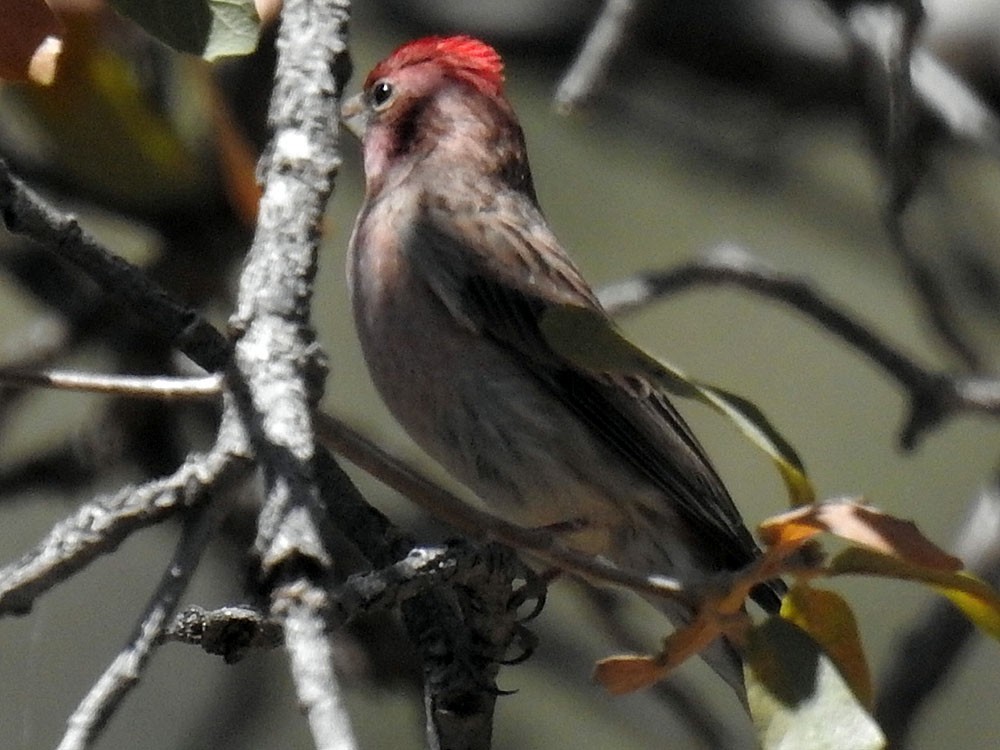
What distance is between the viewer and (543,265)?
4590 mm

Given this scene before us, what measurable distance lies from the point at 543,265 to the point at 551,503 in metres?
0.69

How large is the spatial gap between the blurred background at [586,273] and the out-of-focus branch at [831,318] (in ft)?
1.85

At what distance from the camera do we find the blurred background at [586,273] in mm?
4473

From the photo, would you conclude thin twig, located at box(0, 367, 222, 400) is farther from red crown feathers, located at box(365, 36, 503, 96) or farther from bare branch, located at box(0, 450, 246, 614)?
red crown feathers, located at box(365, 36, 503, 96)

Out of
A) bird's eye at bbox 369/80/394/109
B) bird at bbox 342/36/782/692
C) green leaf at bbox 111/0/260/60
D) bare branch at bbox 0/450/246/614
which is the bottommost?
bird at bbox 342/36/782/692

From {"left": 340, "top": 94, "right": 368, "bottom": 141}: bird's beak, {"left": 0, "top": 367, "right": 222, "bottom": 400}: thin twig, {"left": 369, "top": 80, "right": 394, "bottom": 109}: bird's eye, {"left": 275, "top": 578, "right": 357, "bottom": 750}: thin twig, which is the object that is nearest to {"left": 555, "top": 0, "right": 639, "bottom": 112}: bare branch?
{"left": 369, "top": 80, "right": 394, "bottom": 109}: bird's eye

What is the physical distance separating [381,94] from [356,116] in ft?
0.42

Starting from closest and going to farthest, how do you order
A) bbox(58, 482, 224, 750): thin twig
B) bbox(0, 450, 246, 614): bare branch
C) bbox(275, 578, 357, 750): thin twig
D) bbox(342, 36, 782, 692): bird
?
bbox(275, 578, 357, 750): thin twig, bbox(58, 482, 224, 750): thin twig, bbox(0, 450, 246, 614): bare branch, bbox(342, 36, 782, 692): bird

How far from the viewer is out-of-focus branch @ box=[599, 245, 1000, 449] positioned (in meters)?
4.22

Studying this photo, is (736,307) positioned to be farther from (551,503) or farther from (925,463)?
(551,503)

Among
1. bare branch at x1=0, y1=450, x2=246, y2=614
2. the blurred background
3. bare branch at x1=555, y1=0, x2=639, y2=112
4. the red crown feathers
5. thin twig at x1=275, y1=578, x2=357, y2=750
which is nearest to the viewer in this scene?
thin twig at x1=275, y1=578, x2=357, y2=750

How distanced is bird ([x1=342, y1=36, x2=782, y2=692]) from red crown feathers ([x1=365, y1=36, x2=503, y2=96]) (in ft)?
0.05

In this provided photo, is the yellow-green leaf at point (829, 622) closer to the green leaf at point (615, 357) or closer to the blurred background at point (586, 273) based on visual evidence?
the green leaf at point (615, 357)

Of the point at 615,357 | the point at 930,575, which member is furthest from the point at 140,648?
the point at 930,575
